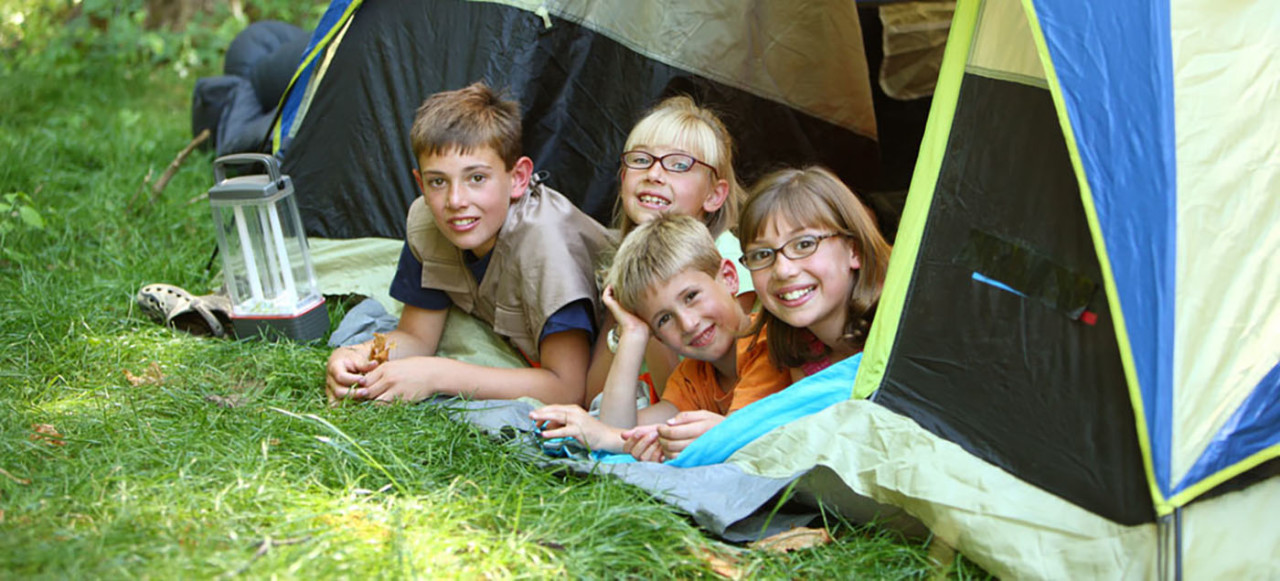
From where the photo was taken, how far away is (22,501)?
205 centimetres

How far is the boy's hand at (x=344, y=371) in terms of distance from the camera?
284 cm

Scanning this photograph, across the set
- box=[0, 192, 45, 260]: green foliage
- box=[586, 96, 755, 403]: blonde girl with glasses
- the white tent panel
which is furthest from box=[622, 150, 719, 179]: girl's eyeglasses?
box=[0, 192, 45, 260]: green foliage

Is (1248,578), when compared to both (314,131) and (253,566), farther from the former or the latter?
(314,131)

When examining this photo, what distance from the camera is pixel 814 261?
2463mm

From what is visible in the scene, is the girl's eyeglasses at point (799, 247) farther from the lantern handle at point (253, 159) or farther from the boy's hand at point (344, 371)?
the lantern handle at point (253, 159)

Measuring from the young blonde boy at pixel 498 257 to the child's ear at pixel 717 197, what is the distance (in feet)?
1.01

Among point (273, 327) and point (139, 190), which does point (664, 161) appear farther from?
point (139, 190)

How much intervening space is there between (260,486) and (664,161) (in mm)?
1399

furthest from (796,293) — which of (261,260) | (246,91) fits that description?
(246,91)

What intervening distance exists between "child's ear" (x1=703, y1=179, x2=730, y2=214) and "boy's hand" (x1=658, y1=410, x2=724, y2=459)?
0.82 metres

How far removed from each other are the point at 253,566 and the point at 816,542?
3.35 ft

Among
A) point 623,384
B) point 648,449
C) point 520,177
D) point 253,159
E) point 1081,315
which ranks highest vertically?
point 253,159

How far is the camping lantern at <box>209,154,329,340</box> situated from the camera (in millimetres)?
3252

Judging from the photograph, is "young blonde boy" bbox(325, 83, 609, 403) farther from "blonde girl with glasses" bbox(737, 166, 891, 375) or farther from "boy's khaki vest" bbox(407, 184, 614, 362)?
"blonde girl with glasses" bbox(737, 166, 891, 375)
